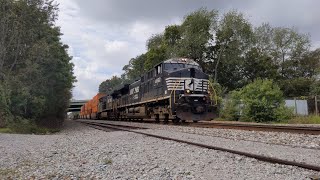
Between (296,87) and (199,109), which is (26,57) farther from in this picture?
(296,87)

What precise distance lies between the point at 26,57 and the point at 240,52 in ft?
102

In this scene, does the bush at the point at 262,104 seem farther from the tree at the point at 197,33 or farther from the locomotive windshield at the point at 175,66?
the tree at the point at 197,33

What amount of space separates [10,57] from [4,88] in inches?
234

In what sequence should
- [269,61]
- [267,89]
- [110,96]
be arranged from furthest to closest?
[269,61]
[110,96]
[267,89]

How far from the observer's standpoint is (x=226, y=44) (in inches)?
1932

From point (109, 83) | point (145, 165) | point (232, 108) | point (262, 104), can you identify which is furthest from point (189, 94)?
point (109, 83)

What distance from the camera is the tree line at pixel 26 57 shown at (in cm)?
2381

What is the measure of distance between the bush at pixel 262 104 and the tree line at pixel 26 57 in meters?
14.6

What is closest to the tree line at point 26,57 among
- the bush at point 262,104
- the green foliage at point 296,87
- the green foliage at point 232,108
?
the green foliage at point 232,108

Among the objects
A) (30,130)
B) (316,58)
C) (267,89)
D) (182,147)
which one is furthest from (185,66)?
(316,58)

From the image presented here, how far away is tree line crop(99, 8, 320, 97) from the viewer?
160 ft

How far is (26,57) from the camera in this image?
26.6m

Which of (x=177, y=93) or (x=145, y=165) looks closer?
(x=145, y=165)

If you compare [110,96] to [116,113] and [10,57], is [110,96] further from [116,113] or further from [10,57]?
[10,57]
